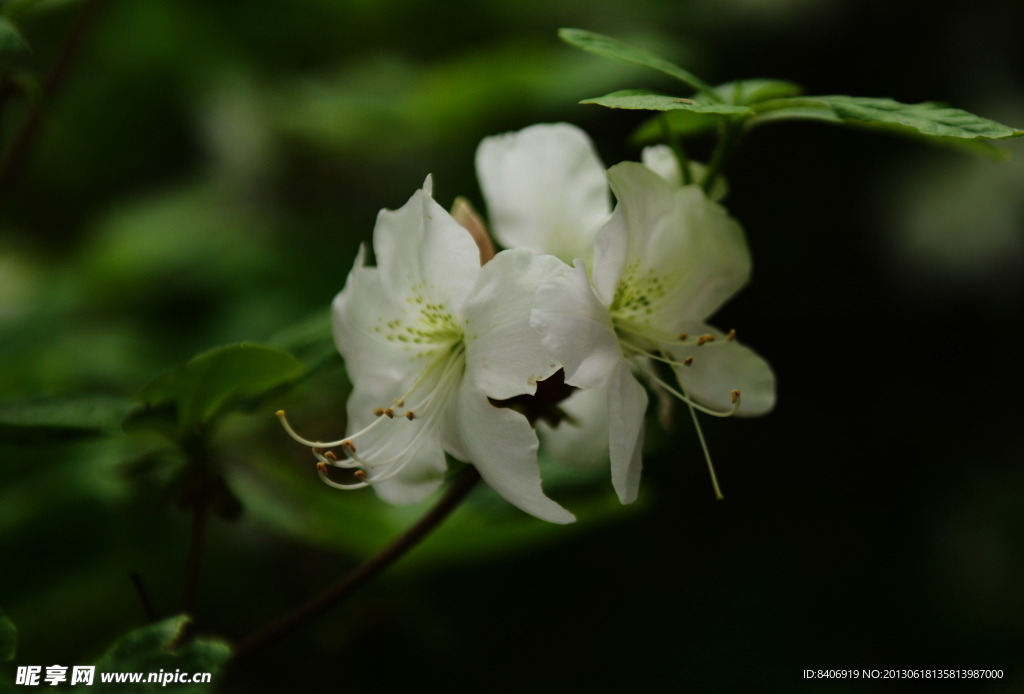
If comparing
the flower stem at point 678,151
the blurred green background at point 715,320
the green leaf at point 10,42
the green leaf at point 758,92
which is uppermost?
the green leaf at point 10,42

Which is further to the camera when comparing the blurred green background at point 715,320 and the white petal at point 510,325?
the blurred green background at point 715,320

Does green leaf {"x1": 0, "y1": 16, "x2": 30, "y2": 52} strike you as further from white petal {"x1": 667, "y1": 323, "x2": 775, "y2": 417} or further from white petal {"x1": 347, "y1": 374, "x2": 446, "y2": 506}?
white petal {"x1": 667, "y1": 323, "x2": 775, "y2": 417}

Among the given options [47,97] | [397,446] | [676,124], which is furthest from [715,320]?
[47,97]

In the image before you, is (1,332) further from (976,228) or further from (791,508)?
(976,228)

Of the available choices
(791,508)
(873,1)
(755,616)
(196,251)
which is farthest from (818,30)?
(196,251)

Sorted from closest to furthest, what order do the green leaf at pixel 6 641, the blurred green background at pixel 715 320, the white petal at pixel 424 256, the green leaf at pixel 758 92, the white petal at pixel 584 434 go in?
the green leaf at pixel 6 641, the white petal at pixel 424 256, the green leaf at pixel 758 92, the white petal at pixel 584 434, the blurred green background at pixel 715 320

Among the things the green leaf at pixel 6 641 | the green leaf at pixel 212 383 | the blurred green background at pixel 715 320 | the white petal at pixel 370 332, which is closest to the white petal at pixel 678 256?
the white petal at pixel 370 332

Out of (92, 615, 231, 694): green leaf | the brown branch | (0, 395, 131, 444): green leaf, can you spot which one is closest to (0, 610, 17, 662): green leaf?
(92, 615, 231, 694): green leaf

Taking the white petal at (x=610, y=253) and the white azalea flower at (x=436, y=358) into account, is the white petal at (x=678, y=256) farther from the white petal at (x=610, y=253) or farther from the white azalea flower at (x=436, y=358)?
the white azalea flower at (x=436, y=358)

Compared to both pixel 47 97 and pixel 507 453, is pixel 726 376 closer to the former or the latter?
pixel 507 453
